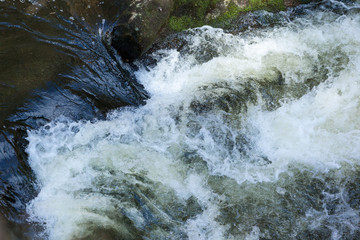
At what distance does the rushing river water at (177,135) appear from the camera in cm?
459

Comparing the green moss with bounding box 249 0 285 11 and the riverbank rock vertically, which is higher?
the riverbank rock

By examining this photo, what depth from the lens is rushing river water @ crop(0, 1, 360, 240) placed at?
459 centimetres

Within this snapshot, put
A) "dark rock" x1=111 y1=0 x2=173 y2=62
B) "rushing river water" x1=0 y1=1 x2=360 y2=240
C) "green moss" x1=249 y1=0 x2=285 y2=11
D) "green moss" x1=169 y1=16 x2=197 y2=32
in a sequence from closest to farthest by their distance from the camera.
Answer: "rushing river water" x1=0 y1=1 x2=360 y2=240
"dark rock" x1=111 y1=0 x2=173 y2=62
"green moss" x1=169 y1=16 x2=197 y2=32
"green moss" x1=249 y1=0 x2=285 y2=11

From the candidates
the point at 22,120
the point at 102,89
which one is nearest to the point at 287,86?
the point at 102,89

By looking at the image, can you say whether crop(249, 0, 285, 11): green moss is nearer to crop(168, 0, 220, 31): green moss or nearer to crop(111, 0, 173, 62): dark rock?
crop(168, 0, 220, 31): green moss

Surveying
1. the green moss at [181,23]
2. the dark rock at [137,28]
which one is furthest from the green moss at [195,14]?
the dark rock at [137,28]

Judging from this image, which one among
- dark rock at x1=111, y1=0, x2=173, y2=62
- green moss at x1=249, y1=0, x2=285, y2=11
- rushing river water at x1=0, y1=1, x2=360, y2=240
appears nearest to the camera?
rushing river water at x1=0, y1=1, x2=360, y2=240

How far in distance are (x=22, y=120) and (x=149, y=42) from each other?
9.29 ft

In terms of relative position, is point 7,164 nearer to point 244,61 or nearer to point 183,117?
point 183,117

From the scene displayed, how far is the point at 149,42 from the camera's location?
6367mm

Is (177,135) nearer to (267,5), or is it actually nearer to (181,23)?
(181,23)

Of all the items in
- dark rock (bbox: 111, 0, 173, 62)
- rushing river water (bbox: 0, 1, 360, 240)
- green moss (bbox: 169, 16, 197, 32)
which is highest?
dark rock (bbox: 111, 0, 173, 62)

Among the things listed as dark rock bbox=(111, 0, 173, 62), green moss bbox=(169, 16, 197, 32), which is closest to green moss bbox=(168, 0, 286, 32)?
green moss bbox=(169, 16, 197, 32)

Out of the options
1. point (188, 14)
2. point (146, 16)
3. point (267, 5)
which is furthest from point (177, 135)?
point (267, 5)
